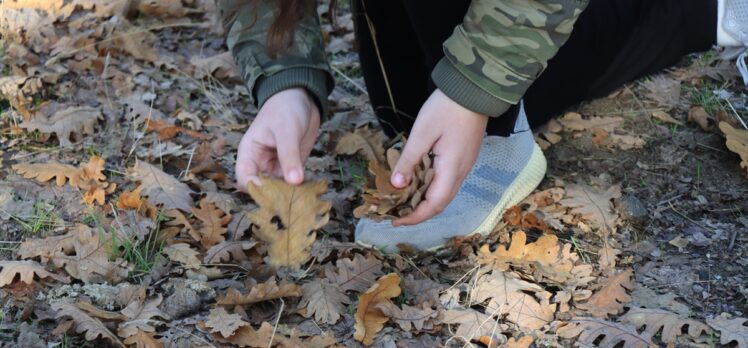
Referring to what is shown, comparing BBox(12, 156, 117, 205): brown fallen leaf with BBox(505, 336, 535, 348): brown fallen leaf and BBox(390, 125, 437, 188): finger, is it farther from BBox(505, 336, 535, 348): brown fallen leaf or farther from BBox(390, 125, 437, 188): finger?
BBox(505, 336, 535, 348): brown fallen leaf

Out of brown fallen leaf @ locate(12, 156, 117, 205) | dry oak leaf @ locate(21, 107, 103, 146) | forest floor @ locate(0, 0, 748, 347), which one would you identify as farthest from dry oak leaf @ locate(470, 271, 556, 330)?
dry oak leaf @ locate(21, 107, 103, 146)

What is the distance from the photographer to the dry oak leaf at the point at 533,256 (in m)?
1.88

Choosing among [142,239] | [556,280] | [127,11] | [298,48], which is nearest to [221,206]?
[142,239]

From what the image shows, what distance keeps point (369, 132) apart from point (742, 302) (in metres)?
→ 1.19

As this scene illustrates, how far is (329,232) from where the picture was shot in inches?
81.2

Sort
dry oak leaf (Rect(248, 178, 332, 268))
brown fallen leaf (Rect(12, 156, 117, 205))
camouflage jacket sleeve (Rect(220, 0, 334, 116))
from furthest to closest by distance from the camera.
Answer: brown fallen leaf (Rect(12, 156, 117, 205))
camouflage jacket sleeve (Rect(220, 0, 334, 116))
dry oak leaf (Rect(248, 178, 332, 268))

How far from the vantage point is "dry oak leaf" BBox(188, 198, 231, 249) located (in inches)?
78.7

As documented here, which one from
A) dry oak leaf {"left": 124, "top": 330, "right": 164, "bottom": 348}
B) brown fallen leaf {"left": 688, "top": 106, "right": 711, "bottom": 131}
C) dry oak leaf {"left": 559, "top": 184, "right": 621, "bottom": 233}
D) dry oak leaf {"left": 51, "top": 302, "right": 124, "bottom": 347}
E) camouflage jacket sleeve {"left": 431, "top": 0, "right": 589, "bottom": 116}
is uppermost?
camouflage jacket sleeve {"left": 431, "top": 0, "right": 589, "bottom": 116}

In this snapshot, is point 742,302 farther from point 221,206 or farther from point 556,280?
point 221,206

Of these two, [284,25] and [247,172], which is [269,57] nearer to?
[284,25]

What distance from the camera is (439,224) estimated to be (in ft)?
6.53

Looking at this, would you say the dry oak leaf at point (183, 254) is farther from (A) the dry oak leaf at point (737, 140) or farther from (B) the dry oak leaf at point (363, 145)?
(A) the dry oak leaf at point (737, 140)

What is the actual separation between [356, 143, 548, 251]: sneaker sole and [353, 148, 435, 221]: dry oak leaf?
1.09 ft

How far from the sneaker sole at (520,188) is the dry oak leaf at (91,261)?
60 centimetres
